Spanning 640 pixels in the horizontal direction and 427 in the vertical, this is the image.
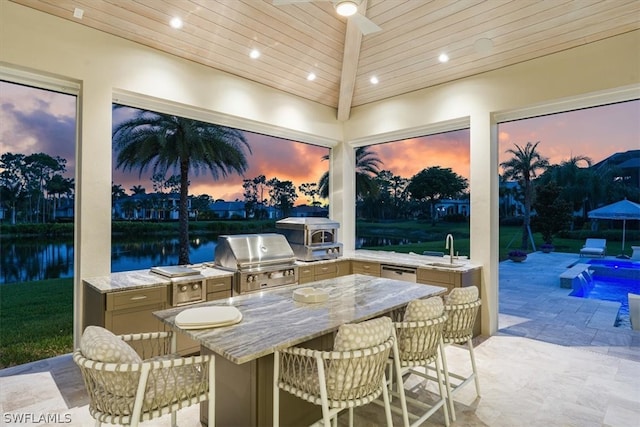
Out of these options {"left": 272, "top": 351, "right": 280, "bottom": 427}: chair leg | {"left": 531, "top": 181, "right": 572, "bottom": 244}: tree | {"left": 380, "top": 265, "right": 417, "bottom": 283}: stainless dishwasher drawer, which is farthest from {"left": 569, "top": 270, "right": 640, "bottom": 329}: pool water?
{"left": 272, "top": 351, "right": 280, "bottom": 427}: chair leg

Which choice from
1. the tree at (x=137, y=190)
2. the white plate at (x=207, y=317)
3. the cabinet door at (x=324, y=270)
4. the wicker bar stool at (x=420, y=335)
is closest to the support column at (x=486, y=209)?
the cabinet door at (x=324, y=270)

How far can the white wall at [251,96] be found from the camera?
3146mm

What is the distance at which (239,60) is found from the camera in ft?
13.7

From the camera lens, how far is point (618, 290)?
4.39m

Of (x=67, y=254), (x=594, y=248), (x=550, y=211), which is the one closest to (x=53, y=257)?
(x=67, y=254)

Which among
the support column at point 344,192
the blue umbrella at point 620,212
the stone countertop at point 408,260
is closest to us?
the blue umbrella at point 620,212

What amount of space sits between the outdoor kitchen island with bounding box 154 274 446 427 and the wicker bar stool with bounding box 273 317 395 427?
4.9 inches

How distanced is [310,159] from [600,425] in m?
4.76

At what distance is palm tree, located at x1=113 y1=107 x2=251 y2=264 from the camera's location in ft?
12.7

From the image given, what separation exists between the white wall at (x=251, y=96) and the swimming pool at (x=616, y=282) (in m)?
1.36

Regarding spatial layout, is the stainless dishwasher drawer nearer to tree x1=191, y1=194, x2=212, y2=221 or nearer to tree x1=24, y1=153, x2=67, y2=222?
tree x1=191, y1=194, x2=212, y2=221

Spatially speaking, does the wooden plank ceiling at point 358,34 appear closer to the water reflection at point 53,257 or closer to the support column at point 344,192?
the support column at point 344,192

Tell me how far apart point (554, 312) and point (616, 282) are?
0.84 m

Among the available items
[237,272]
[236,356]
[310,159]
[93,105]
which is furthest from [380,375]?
[310,159]
